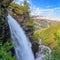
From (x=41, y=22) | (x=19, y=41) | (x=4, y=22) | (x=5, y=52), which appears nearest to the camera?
(x=5, y=52)

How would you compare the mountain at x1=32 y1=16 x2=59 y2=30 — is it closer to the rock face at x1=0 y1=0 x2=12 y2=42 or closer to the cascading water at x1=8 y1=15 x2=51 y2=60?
the cascading water at x1=8 y1=15 x2=51 y2=60

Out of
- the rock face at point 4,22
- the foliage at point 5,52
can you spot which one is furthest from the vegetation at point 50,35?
the foliage at point 5,52

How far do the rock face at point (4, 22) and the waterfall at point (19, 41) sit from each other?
0.15m

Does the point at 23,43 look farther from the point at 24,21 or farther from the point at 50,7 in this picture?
the point at 50,7

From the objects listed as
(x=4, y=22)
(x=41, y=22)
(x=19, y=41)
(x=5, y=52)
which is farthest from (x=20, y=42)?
(x=41, y=22)

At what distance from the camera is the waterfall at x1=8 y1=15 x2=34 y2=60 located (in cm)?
486

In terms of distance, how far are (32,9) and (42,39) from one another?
60cm

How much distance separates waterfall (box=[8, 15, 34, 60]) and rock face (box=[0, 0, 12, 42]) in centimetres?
15

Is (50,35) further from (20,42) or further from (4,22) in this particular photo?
(4,22)

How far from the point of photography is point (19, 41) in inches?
200

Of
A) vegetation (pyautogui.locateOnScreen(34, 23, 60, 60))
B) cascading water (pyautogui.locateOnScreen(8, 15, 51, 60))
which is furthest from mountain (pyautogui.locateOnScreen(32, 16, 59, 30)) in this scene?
cascading water (pyautogui.locateOnScreen(8, 15, 51, 60))

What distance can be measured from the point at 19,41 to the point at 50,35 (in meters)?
1.52

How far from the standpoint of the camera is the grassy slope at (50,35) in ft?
20.2

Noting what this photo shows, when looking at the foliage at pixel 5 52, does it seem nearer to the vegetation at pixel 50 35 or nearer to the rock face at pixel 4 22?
the rock face at pixel 4 22
